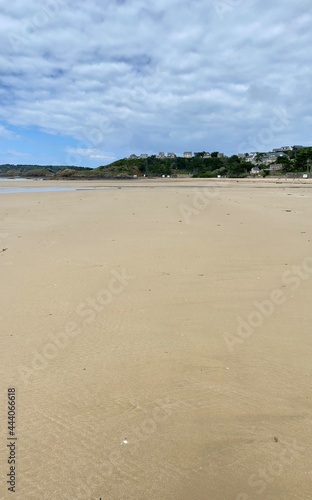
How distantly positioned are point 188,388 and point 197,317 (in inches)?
40.9

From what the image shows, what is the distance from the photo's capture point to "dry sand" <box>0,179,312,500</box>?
1.60m

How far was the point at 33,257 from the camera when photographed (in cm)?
521

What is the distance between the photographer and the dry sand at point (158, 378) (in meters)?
1.60

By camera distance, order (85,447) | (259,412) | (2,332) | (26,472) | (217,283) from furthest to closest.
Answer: (217,283) → (2,332) → (259,412) → (85,447) → (26,472)

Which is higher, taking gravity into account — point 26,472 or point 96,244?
point 96,244

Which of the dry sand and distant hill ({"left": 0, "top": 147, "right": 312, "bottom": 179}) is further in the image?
distant hill ({"left": 0, "top": 147, "right": 312, "bottom": 179})

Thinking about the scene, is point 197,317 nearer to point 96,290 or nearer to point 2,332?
point 96,290

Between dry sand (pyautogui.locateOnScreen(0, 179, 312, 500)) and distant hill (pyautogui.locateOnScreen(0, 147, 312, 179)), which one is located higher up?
distant hill (pyautogui.locateOnScreen(0, 147, 312, 179))

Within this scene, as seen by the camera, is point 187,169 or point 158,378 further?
point 187,169

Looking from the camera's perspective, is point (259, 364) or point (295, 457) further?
point (259, 364)

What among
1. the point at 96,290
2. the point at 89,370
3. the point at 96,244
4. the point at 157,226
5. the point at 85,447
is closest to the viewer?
the point at 85,447

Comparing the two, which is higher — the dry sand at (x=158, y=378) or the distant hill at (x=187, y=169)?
the distant hill at (x=187, y=169)

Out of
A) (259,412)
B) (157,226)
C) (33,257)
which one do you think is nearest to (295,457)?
(259,412)

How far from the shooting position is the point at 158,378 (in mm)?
2273
